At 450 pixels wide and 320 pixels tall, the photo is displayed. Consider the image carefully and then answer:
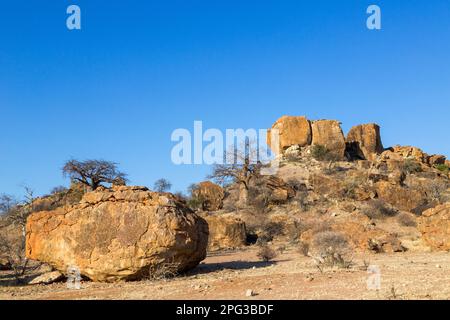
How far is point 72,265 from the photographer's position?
9.95 meters

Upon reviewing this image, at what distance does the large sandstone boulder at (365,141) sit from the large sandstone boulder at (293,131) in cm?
505

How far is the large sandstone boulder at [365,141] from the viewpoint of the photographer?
1933 inches

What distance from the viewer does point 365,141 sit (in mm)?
49875

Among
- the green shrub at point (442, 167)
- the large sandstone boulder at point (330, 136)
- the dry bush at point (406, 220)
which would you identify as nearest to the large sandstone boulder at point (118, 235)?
the dry bush at point (406, 220)

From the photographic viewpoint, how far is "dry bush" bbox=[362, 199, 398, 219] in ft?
79.5

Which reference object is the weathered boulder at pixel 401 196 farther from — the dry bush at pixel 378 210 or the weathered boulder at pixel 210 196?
the weathered boulder at pixel 210 196

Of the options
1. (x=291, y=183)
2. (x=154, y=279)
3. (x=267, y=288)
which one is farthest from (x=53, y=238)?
(x=291, y=183)

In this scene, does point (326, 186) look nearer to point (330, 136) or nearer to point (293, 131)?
point (330, 136)

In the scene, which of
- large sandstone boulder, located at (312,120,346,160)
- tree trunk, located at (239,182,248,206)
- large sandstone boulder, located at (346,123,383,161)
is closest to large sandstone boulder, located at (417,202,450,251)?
tree trunk, located at (239,182,248,206)

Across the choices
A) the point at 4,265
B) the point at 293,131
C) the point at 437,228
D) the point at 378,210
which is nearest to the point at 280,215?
the point at 378,210

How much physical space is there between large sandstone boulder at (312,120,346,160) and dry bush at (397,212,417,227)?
826 inches

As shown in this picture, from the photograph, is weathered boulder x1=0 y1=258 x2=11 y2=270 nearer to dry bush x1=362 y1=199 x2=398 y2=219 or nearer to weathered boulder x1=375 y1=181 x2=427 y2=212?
dry bush x1=362 y1=199 x2=398 y2=219
